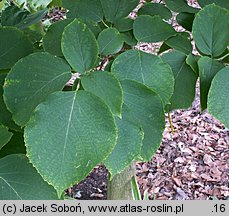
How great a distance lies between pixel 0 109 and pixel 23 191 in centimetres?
15

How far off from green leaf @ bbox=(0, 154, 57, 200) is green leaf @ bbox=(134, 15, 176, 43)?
289mm

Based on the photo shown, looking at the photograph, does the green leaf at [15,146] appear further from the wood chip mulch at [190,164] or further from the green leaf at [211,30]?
the wood chip mulch at [190,164]

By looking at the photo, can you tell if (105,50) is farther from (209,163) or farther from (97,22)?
(209,163)

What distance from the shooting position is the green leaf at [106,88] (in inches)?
21.9

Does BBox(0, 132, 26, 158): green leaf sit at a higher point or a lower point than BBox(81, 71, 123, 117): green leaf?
lower

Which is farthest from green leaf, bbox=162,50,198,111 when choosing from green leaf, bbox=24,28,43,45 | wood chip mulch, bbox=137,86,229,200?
wood chip mulch, bbox=137,86,229,200

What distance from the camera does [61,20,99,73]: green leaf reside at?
0.60 m

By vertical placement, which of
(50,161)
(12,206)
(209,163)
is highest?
(50,161)

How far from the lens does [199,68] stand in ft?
2.15

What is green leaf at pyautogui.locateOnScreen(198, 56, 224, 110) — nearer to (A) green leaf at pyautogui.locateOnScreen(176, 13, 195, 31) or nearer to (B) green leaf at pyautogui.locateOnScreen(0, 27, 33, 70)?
(A) green leaf at pyautogui.locateOnScreen(176, 13, 195, 31)

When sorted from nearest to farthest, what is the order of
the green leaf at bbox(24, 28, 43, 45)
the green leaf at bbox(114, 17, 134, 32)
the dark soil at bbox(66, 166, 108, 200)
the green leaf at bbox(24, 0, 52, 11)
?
the green leaf at bbox(114, 17, 134, 32), the green leaf at bbox(24, 28, 43, 45), the green leaf at bbox(24, 0, 52, 11), the dark soil at bbox(66, 166, 108, 200)

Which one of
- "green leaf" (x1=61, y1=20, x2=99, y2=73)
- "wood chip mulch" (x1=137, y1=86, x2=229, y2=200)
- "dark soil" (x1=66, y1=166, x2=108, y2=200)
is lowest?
"wood chip mulch" (x1=137, y1=86, x2=229, y2=200)

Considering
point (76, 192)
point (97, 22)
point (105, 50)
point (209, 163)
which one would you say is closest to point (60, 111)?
point (105, 50)

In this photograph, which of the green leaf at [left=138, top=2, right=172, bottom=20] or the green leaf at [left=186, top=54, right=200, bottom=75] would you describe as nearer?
the green leaf at [left=186, top=54, right=200, bottom=75]
